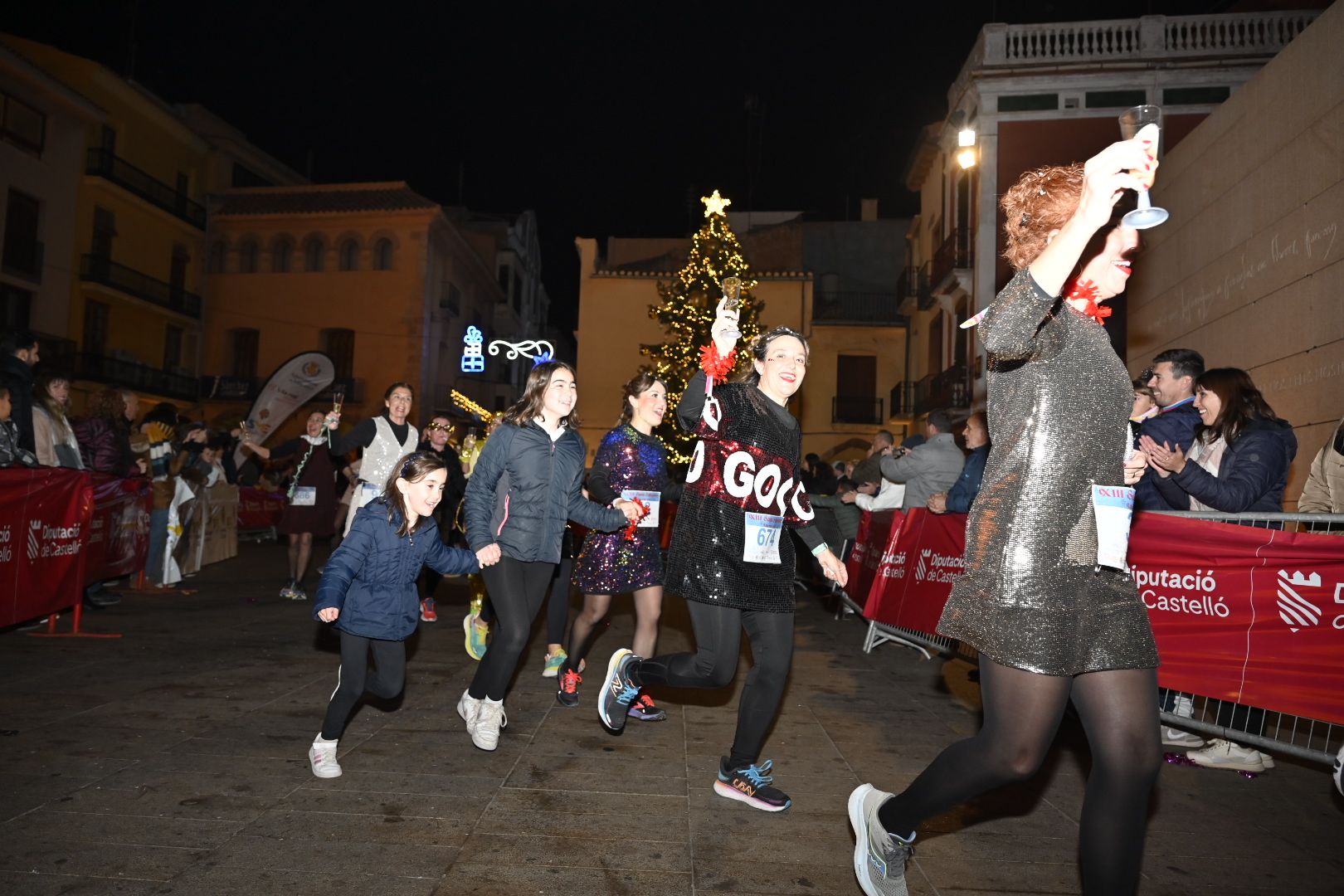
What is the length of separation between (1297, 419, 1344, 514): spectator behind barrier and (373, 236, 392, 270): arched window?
35.0 meters

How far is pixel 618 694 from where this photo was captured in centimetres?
441

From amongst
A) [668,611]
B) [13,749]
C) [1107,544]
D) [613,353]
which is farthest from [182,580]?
Result: [613,353]

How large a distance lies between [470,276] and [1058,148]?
29127mm

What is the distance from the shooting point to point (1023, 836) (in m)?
3.51

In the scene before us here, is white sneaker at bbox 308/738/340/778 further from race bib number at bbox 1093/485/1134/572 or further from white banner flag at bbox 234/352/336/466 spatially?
white banner flag at bbox 234/352/336/466

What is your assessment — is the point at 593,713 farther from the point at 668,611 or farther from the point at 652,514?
the point at 668,611

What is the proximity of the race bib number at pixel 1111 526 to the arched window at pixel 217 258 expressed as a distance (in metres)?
39.9

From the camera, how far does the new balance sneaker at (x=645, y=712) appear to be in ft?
17.0

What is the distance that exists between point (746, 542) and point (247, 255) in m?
38.1

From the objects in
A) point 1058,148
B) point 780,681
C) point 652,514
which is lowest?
point 780,681

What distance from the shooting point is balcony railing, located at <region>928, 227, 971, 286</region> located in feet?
73.0

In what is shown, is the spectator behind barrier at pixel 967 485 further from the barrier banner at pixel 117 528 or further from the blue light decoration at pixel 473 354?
the blue light decoration at pixel 473 354

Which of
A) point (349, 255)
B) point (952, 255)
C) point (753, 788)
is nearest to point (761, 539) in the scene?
point (753, 788)

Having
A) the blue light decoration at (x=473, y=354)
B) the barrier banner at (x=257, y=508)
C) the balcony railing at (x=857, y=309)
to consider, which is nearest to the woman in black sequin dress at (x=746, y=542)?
the barrier banner at (x=257, y=508)
